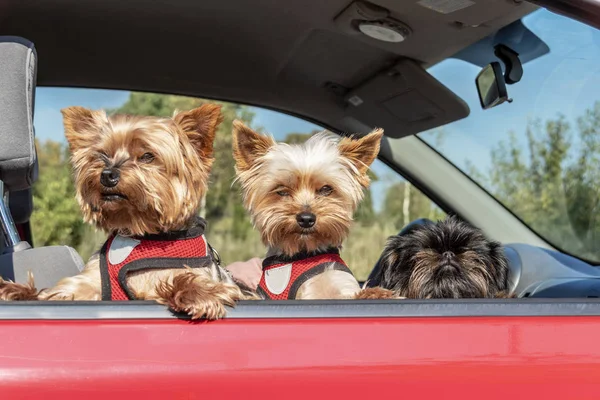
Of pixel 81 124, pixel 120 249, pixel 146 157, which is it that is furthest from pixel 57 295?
pixel 81 124

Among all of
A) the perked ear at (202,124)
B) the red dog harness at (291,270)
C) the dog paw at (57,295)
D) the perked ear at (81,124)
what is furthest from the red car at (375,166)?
the red dog harness at (291,270)

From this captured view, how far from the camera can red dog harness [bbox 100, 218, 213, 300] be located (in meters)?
2.61

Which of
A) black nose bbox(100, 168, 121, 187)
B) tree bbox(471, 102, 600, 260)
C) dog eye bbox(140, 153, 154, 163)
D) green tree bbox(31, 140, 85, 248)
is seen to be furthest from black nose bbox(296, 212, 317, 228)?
green tree bbox(31, 140, 85, 248)

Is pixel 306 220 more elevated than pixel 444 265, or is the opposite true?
pixel 306 220

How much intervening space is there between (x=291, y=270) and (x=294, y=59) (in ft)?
5.40

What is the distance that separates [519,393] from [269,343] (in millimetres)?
751

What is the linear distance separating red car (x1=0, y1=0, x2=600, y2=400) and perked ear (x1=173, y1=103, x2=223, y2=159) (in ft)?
1.99

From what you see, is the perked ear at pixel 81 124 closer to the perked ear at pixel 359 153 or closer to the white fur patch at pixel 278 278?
the white fur patch at pixel 278 278

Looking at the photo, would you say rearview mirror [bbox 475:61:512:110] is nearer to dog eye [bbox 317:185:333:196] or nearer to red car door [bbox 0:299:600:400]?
dog eye [bbox 317:185:333:196]

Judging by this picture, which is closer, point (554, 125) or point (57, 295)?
point (57, 295)

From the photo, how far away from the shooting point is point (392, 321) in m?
2.10

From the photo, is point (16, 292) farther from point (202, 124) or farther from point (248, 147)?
point (248, 147)

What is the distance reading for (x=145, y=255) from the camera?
2656mm

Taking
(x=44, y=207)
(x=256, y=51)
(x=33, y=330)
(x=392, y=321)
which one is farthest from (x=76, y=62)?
(x=44, y=207)
